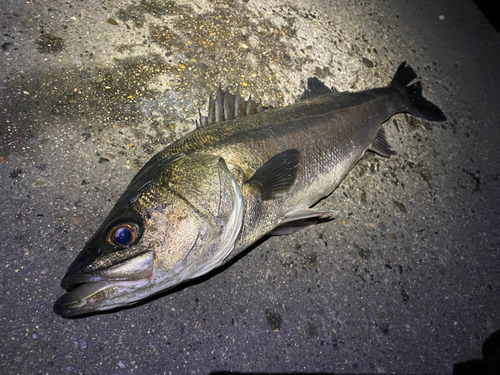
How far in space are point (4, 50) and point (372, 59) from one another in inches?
150

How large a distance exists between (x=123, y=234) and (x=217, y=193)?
21.9 inches

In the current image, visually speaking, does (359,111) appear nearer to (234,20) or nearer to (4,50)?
(234,20)

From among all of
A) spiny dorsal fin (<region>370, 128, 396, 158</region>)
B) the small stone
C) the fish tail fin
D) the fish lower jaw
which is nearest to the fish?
the fish lower jaw

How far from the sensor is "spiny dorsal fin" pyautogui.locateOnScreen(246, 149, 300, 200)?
1.97 metres

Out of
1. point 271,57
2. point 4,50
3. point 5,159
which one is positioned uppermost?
point 271,57

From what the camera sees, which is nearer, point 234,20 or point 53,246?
point 53,246

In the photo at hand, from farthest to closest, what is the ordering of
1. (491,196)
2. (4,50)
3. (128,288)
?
(491,196), (4,50), (128,288)

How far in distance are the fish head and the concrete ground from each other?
26.1 inches

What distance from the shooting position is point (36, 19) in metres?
2.55

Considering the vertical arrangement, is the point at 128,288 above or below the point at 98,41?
below

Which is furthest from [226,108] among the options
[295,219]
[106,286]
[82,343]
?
[82,343]

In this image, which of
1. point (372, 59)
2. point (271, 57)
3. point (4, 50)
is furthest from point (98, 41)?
point (372, 59)

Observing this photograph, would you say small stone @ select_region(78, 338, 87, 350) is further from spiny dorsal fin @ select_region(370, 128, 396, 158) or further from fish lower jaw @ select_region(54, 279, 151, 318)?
spiny dorsal fin @ select_region(370, 128, 396, 158)

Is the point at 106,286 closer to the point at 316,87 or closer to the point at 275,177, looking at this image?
the point at 275,177
